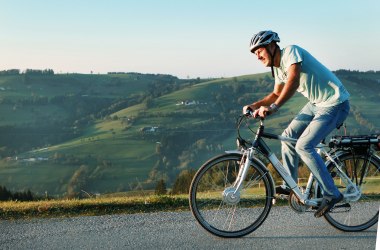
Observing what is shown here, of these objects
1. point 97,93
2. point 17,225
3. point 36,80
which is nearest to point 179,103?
point 97,93

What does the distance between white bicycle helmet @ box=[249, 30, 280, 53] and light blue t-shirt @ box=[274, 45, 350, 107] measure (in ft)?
0.59

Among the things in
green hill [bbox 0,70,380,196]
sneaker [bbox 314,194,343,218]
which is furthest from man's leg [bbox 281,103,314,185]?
green hill [bbox 0,70,380,196]

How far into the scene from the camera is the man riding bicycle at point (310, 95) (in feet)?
15.8

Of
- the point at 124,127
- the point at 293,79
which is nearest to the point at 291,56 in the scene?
the point at 293,79

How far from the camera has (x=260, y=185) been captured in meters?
5.19

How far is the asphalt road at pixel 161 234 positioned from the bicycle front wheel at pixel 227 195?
134mm

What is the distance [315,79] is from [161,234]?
227 centimetres

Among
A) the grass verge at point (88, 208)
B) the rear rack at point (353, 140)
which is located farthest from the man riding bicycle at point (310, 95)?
the grass verge at point (88, 208)

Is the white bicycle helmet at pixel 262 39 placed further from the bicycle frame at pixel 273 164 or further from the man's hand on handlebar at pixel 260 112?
the bicycle frame at pixel 273 164

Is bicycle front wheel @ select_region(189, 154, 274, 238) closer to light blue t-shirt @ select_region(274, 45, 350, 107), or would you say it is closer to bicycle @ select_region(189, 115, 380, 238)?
bicycle @ select_region(189, 115, 380, 238)

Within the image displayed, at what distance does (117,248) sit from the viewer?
183 inches

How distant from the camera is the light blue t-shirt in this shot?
482cm

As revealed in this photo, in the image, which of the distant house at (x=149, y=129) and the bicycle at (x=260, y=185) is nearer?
the bicycle at (x=260, y=185)

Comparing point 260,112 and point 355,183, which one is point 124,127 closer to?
point 355,183
